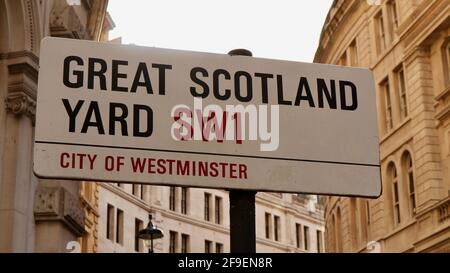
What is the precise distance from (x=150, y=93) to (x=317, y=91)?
606mm

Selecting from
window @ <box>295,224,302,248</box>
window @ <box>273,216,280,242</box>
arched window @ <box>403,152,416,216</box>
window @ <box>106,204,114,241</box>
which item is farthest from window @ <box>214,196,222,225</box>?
arched window @ <box>403,152,416,216</box>

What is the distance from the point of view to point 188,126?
289cm

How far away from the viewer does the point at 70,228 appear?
37.8 feet

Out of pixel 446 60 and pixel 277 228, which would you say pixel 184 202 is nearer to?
pixel 277 228

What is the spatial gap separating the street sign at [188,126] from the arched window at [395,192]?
32325 mm

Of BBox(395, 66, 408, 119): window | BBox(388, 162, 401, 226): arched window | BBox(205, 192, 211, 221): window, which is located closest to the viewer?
BBox(388, 162, 401, 226): arched window

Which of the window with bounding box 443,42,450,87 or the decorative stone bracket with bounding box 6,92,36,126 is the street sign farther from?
the window with bounding box 443,42,450,87

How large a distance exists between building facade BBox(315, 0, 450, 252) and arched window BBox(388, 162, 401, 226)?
0.04 meters

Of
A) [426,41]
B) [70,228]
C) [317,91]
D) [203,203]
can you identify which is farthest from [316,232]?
[317,91]

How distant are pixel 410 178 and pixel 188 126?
3221 centimetres

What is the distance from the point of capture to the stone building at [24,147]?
10.1m

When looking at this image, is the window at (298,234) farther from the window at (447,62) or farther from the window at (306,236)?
the window at (447,62)

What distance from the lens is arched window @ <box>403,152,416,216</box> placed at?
33.3 m

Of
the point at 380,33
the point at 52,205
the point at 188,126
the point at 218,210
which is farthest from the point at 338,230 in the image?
the point at 188,126
